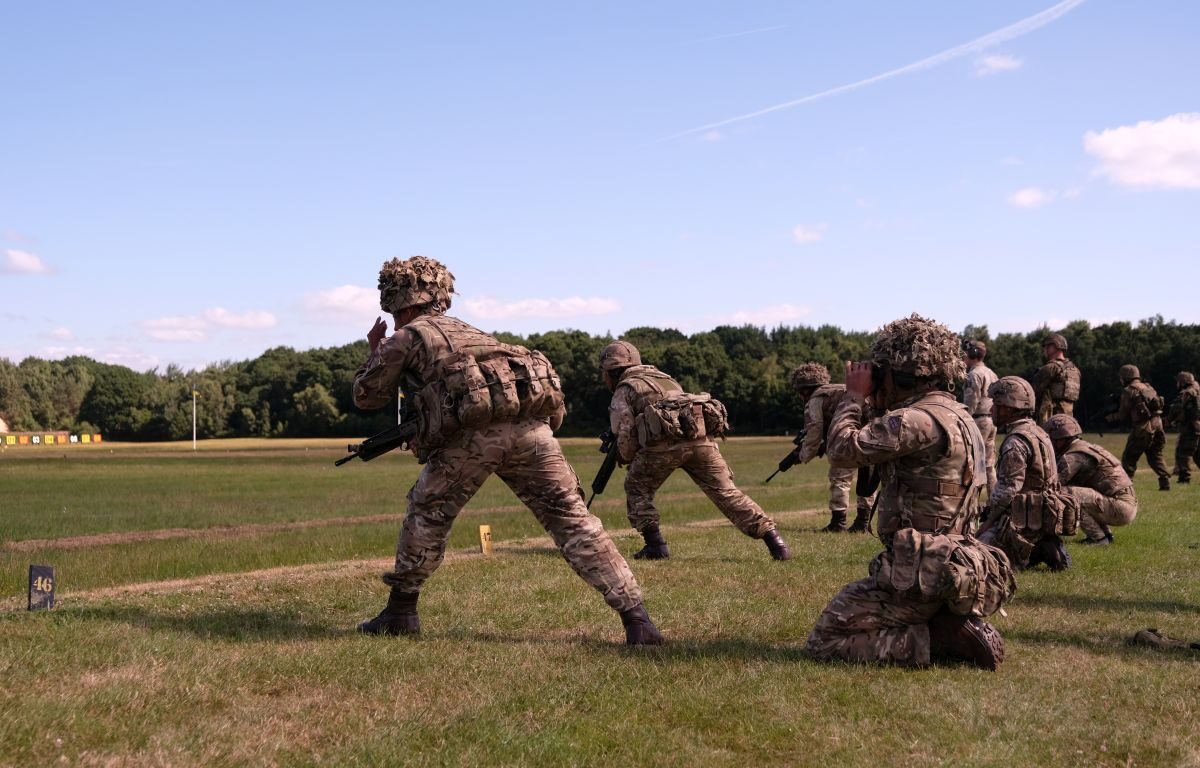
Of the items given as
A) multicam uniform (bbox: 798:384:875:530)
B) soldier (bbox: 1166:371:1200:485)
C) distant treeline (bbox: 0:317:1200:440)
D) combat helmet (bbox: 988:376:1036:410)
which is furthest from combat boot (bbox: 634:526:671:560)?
distant treeline (bbox: 0:317:1200:440)

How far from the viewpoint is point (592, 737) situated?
5223mm

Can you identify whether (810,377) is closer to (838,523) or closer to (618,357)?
(838,523)

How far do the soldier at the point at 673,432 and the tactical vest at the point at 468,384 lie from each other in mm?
4021

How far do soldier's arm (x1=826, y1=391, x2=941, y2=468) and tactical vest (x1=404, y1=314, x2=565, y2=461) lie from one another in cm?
203

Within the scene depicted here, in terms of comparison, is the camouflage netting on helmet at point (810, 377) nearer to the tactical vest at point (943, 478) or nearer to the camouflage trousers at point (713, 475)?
the camouflage trousers at point (713, 475)

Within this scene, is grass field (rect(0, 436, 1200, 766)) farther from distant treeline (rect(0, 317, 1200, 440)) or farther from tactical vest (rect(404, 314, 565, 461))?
distant treeline (rect(0, 317, 1200, 440))

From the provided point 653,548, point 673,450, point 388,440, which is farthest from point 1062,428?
point 388,440

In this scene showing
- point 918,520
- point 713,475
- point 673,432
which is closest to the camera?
point 918,520

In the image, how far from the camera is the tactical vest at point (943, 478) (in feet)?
22.3

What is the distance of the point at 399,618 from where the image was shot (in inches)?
304

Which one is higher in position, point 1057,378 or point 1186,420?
point 1057,378

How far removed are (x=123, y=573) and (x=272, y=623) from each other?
431cm

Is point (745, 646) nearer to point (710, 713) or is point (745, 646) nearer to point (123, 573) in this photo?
point (710, 713)

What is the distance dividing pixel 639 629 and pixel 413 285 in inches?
115
